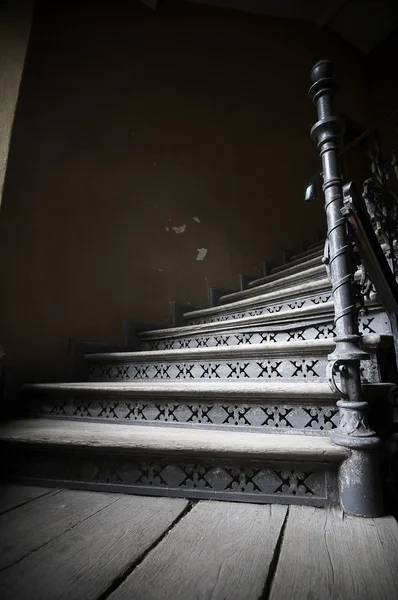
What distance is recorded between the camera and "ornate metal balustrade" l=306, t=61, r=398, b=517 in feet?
2.45

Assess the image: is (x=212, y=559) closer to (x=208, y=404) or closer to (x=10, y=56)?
(x=208, y=404)

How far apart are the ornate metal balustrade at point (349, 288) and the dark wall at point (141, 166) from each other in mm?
1492

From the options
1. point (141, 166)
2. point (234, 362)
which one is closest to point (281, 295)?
point (234, 362)

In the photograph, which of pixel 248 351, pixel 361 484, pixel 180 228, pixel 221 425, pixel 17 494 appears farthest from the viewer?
pixel 180 228

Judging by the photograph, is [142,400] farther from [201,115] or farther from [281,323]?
[201,115]

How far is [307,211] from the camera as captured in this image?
12.3 feet

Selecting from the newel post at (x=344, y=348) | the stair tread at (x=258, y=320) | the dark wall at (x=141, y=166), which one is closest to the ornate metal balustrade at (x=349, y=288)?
the newel post at (x=344, y=348)

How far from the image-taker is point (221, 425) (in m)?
1.07

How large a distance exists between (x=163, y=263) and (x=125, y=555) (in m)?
2.03

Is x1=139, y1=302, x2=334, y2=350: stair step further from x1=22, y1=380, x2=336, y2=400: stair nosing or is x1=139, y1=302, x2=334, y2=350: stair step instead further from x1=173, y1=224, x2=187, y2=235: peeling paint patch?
x1=173, y1=224, x2=187, y2=235: peeling paint patch

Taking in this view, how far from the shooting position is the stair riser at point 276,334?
1.16m

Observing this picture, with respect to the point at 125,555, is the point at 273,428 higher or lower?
higher

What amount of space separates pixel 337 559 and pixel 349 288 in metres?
0.60

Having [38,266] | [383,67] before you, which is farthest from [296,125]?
[38,266]
